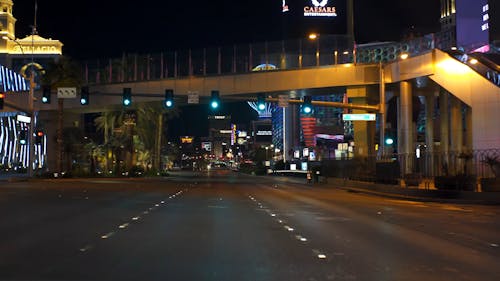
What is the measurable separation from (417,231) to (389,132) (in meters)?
29.8

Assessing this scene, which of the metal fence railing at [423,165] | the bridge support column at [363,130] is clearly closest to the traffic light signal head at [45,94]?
the metal fence railing at [423,165]

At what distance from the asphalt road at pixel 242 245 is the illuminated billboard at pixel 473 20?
8063cm

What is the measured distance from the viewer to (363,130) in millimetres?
55562

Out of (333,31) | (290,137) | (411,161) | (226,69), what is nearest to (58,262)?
(411,161)

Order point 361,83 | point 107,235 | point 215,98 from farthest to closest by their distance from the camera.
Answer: point 361,83
point 215,98
point 107,235

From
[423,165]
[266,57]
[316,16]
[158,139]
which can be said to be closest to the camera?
[423,165]

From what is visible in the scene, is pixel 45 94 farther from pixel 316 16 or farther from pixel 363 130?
pixel 316 16

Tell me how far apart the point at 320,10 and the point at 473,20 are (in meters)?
29.4

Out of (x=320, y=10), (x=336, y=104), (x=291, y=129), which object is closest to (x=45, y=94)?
(x=336, y=104)

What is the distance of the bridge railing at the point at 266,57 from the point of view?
54.2m

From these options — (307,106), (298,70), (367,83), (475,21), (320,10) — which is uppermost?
(320,10)

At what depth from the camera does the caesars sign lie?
119 m

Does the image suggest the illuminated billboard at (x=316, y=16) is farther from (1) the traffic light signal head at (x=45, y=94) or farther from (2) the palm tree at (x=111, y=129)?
(1) the traffic light signal head at (x=45, y=94)

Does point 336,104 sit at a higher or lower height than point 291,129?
lower
